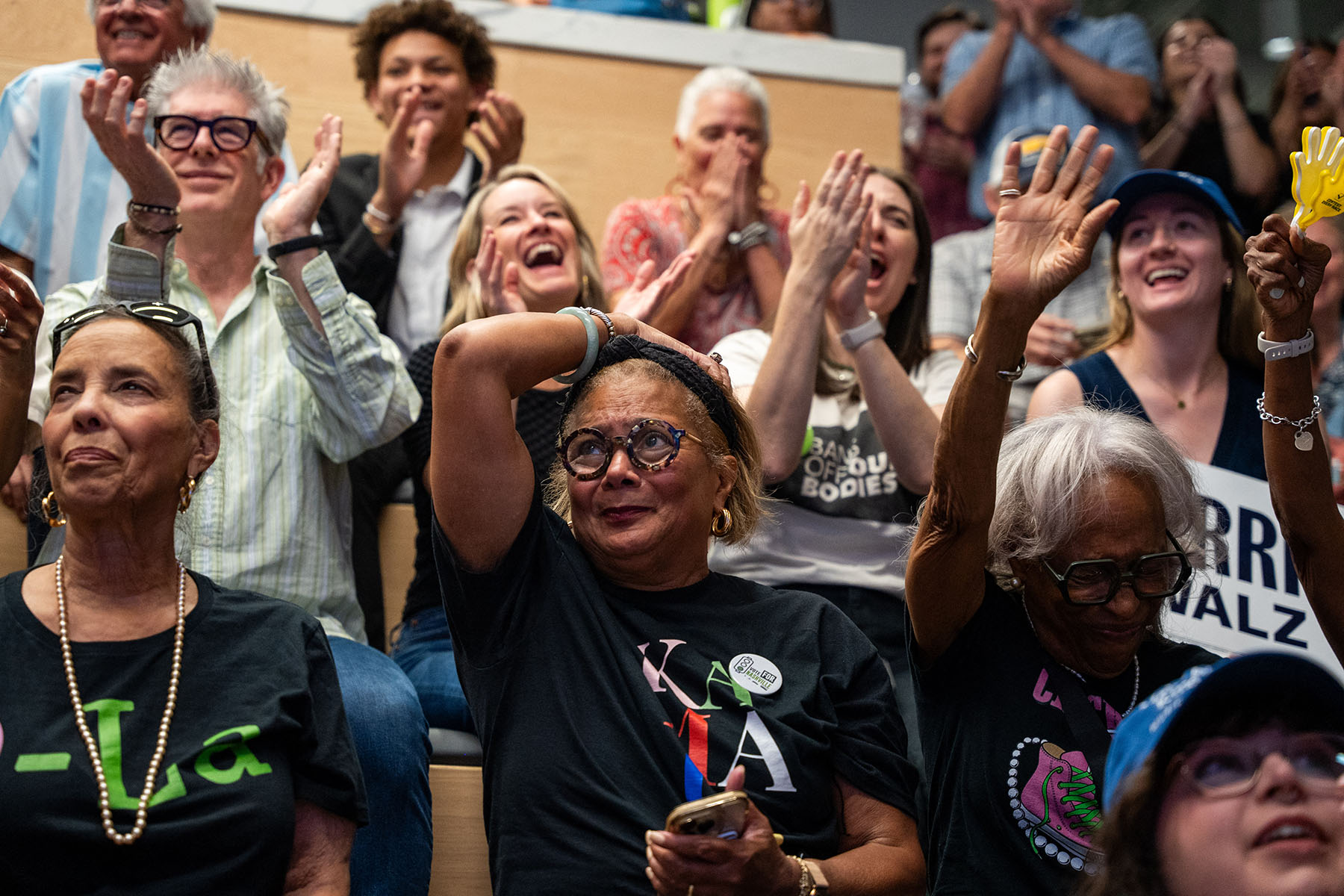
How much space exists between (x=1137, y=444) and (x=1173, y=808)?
905 mm

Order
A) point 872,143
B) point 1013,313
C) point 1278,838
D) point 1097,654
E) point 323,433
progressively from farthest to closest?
point 872,143 < point 323,433 < point 1097,654 < point 1013,313 < point 1278,838

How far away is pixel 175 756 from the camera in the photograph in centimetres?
180

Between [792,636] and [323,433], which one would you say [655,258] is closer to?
[323,433]

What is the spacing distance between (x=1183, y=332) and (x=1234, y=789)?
1.80m

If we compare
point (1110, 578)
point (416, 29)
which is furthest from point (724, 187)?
point (1110, 578)

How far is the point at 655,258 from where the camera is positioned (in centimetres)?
356

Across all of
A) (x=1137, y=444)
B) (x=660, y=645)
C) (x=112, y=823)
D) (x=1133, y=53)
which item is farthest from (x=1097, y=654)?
(x=1133, y=53)

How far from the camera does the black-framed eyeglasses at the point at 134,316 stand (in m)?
2.04

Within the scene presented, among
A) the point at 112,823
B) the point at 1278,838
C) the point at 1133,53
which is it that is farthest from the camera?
the point at 1133,53

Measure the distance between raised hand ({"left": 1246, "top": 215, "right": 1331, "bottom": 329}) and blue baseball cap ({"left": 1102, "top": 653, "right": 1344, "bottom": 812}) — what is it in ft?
2.92

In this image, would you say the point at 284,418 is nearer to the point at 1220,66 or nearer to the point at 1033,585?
the point at 1033,585

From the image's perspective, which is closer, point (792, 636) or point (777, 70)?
point (792, 636)

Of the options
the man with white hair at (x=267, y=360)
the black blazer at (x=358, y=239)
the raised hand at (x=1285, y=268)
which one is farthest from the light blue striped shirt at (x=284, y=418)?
the raised hand at (x=1285, y=268)

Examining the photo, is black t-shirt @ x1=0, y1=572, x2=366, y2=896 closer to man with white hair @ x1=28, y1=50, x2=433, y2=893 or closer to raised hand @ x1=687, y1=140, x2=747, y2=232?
man with white hair @ x1=28, y1=50, x2=433, y2=893
